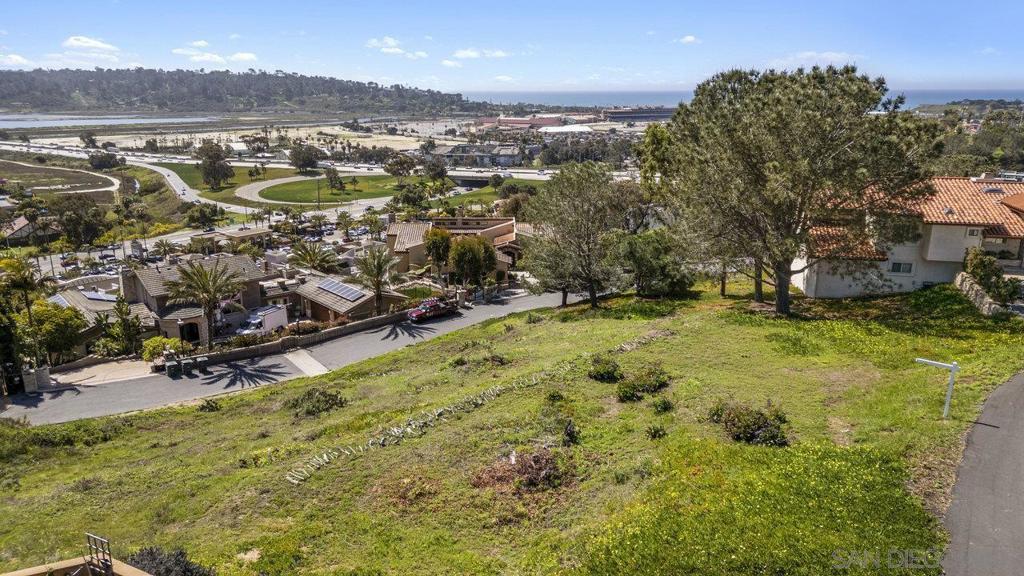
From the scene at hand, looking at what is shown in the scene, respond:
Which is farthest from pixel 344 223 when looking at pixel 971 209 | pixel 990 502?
pixel 990 502

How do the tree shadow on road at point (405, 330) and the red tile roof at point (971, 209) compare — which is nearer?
the red tile roof at point (971, 209)

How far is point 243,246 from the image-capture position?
73125 millimetres

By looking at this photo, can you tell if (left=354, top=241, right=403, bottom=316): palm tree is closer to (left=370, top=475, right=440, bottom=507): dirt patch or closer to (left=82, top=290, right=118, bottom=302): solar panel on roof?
(left=82, top=290, right=118, bottom=302): solar panel on roof

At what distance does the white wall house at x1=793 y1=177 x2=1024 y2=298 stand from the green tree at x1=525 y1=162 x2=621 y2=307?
11955 mm

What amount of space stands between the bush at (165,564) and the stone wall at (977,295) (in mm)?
28672

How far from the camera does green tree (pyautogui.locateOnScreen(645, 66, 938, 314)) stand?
2534 cm

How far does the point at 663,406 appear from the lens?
18.1 m

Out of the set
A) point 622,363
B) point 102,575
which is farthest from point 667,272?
point 102,575

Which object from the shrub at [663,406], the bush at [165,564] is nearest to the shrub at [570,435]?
the shrub at [663,406]

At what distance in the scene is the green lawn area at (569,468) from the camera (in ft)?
40.7

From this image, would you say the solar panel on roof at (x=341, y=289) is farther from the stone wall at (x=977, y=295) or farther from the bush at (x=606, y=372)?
the stone wall at (x=977, y=295)

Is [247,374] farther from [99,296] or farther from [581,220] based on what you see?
[99,296]

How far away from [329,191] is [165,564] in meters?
144

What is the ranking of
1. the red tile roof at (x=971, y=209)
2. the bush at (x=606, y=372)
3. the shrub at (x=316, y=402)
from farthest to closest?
the red tile roof at (x=971, y=209) < the shrub at (x=316, y=402) < the bush at (x=606, y=372)
